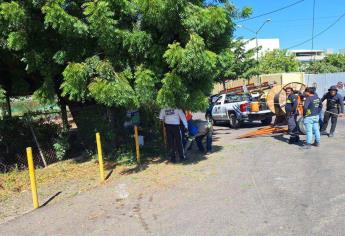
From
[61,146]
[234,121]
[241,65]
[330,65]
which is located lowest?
[234,121]

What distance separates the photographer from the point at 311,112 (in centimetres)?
1225

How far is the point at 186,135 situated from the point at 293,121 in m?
3.50

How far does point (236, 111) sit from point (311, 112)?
7.13 meters

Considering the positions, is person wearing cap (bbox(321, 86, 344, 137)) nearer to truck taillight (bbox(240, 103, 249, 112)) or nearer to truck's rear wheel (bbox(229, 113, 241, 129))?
truck taillight (bbox(240, 103, 249, 112))

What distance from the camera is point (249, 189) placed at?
26.0 ft

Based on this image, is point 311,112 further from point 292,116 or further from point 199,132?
point 199,132

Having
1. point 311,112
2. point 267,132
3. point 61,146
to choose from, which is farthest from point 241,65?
point 61,146

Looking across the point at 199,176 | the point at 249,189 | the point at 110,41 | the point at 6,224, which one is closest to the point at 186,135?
the point at 199,176

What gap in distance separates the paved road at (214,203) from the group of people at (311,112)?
129cm

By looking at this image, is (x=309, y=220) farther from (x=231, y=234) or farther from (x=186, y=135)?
(x=186, y=135)

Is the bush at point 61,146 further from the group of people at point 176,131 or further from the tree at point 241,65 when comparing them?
the tree at point 241,65

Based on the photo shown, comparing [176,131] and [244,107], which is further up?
[244,107]

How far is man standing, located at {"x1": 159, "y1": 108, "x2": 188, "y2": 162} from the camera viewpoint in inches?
442

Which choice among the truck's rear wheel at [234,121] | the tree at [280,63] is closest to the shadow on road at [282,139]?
the truck's rear wheel at [234,121]
